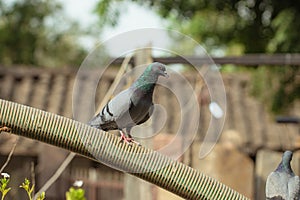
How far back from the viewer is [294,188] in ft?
7.12

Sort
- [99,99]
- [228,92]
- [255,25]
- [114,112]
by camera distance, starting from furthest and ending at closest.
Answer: [228,92], [99,99], [255,25], [114,112]

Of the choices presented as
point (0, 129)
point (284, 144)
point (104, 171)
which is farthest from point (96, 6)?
point (284, 144)

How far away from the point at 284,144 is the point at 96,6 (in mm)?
4001

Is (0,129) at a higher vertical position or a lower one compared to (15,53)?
lower

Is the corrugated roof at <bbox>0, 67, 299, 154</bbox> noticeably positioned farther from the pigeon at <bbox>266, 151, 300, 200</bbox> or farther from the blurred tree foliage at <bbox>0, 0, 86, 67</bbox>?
the pigeon at <bbox>266, 151, 300, 200</bbox>

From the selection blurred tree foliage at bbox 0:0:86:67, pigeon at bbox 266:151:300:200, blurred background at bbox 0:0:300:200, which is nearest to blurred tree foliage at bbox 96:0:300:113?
blurred background at bbox 0:0:300:200

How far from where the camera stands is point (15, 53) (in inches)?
552

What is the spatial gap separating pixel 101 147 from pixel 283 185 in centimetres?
54

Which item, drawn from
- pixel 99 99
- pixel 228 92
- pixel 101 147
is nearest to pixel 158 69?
pixel 101 147

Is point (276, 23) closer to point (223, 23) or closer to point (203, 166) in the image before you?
point (223, 23)

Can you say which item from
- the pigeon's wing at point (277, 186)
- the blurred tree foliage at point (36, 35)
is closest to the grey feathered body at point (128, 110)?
the pigeon's wing at point (277, 186)

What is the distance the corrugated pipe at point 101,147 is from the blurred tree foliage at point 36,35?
11965 mm

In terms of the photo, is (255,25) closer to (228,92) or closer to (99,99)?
(99,99)

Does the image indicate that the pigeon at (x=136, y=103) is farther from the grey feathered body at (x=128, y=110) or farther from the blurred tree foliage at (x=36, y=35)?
the blurred tree foliage at (x=36, y=35)
